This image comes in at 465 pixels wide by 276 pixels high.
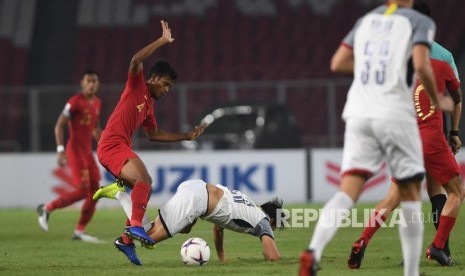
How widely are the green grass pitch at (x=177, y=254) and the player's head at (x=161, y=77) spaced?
1709mm

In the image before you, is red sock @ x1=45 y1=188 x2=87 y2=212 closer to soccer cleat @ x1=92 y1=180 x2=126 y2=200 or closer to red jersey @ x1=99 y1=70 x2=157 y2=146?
soccer cleat @ x1=92 y1=180 x2=126 y2=200

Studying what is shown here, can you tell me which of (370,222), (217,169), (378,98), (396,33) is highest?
(396,33)

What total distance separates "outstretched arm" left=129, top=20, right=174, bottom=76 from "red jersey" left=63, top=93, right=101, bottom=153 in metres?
4.81

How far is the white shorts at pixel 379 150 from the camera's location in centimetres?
693

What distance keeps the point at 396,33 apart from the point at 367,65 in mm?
293

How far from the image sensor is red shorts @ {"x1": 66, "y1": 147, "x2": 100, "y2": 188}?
14.3 meters

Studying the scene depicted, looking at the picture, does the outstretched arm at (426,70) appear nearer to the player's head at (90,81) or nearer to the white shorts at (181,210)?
the white shorts at (181,210)

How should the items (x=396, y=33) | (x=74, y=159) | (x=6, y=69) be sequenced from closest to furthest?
(x=396, y=33)
(x=74, y=159)
(x=6, y=69)

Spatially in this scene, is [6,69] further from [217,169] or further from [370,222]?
[370,222]

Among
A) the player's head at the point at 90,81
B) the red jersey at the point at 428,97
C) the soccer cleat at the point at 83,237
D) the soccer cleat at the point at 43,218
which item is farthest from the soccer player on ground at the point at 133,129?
the soccer cleat at the point at 43,218

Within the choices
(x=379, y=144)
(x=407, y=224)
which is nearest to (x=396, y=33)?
(x=379, y=144)

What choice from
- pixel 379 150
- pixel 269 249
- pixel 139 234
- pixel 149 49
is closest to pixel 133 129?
pixel 149 49

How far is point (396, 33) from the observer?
6.94 meters

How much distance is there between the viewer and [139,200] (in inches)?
373
